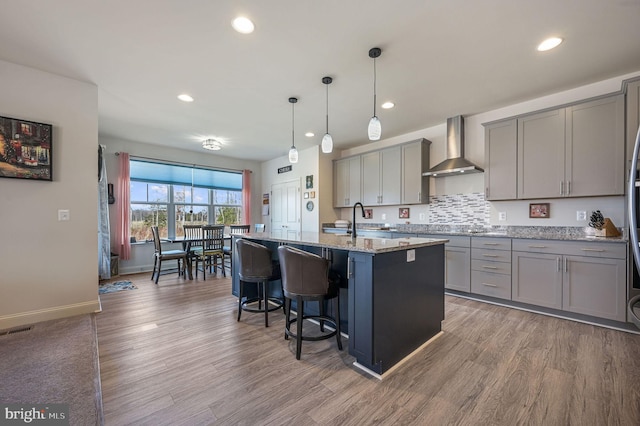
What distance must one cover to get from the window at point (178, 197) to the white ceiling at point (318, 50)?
1.96 meters

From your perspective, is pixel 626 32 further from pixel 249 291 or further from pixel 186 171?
pixel 186 171

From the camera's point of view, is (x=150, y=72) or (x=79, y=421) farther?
(x=150, y=72)

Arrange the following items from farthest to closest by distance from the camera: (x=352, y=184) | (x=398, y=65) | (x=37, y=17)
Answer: (x=352, y=184) → (x=398, y=65) → (x=37, y=17)

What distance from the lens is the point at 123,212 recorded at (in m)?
5.09

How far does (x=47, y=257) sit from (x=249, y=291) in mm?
2127

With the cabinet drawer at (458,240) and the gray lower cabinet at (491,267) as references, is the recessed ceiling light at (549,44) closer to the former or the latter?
the gray lower cabinet at (491,267)

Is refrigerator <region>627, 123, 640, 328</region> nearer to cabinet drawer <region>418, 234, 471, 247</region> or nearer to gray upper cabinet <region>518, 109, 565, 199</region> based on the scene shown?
gray upper cabinet <region>518, 109, 565, 199</region>

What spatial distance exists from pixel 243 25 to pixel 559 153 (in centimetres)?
366

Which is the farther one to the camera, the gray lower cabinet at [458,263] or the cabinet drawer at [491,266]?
the gray lower cabinet at [458,263]

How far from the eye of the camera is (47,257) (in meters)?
2.82

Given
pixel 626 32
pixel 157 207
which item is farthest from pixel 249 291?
pixel 626 32

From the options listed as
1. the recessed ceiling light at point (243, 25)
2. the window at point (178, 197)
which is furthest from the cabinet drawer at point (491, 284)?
the window at point (178, 197)

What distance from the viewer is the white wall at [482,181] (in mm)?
3015

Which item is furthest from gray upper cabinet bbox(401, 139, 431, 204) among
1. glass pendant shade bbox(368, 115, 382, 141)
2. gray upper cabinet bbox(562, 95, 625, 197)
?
glass pendant shade bbox(368, 115, 382, 141)
